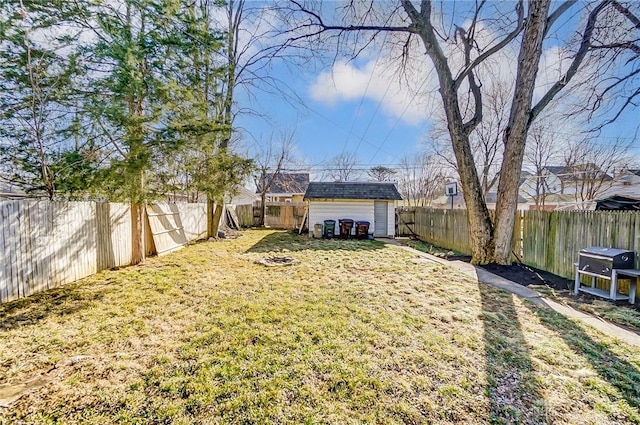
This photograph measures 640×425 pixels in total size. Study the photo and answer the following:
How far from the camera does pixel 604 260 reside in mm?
4738

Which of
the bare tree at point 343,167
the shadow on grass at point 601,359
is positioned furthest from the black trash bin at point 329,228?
the bare tree at point 343,167

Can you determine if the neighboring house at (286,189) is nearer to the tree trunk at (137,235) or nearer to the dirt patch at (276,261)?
the dirt patch at (276,261)

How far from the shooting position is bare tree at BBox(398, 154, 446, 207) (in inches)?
987

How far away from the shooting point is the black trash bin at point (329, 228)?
12.9 meters

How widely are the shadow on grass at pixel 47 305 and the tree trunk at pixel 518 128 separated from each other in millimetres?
8995

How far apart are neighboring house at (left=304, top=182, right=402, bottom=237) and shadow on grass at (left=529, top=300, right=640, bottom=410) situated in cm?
984

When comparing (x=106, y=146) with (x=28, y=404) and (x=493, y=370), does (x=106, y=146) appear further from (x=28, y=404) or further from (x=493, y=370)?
(x=493, y=370)

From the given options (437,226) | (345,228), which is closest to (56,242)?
(345,228)

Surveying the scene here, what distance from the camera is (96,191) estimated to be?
17.8ft

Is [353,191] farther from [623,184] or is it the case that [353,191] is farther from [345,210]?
[623,184]

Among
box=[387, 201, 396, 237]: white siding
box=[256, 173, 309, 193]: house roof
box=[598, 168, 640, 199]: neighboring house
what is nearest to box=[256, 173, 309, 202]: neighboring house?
box=[256, 173, 309, 193]: house roof

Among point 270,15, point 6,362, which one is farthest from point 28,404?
point 270,15

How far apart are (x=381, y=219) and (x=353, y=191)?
206cm

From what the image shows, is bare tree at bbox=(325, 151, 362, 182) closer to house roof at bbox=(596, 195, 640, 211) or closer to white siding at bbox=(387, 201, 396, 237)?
white siding at bbox=(387, 201, 396, 237)
